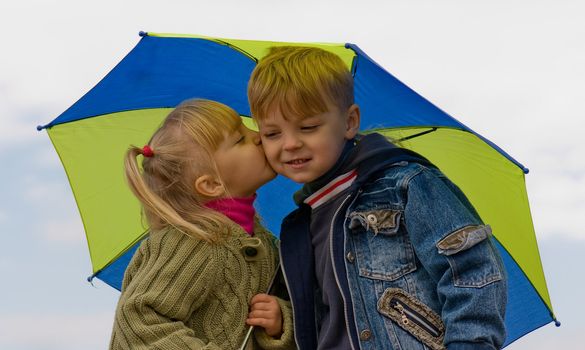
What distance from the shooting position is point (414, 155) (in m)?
4.14

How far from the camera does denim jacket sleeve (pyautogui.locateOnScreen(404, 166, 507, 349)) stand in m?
3.71

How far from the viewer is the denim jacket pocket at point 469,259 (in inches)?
149

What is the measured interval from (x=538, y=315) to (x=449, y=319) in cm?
190

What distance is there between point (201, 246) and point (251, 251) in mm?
254

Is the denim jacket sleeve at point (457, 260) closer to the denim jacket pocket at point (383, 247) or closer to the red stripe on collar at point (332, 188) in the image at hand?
the denim jacket pocket at point (383, 247)

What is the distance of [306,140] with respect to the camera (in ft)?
13.7

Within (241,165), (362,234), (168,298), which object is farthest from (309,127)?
(168,298)

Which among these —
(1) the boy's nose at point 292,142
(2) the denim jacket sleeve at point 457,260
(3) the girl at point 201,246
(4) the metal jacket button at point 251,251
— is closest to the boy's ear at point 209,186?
(3) the girl at point 201,246

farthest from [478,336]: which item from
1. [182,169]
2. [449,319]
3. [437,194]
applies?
[182,169]

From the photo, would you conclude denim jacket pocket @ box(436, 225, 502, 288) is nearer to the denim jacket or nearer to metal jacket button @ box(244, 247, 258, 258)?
the denim jacket

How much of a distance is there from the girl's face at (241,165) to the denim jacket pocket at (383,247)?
595mm

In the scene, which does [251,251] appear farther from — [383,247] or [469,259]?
[469,259]

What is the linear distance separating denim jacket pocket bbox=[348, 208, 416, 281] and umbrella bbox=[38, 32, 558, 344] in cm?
80

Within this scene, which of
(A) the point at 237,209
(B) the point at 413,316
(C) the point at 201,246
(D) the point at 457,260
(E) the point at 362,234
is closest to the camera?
(D) the point at 457,260
